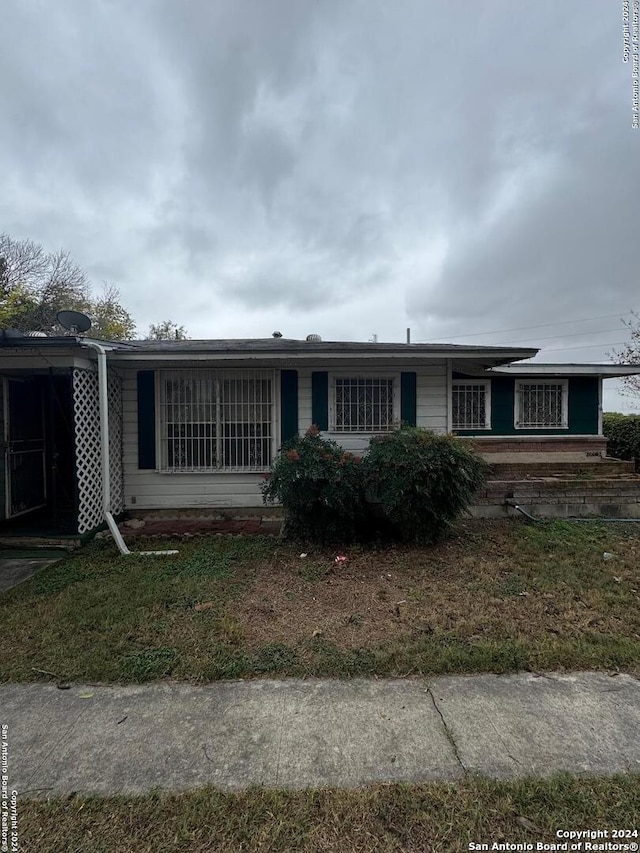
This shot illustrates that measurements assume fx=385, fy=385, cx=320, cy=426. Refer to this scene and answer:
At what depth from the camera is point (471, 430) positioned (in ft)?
31.3

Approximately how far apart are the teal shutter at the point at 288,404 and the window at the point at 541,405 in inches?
245

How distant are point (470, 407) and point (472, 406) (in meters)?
0.06

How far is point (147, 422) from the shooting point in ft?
20.4

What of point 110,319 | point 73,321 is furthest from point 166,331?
point 73,321

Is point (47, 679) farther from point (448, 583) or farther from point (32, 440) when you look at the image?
point (32, 440)

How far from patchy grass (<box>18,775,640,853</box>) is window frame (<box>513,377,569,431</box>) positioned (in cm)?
876

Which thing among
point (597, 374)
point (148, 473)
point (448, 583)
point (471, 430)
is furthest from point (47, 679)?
point (597, 374)

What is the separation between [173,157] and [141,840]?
11.8 meters

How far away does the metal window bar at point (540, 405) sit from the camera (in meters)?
9.62

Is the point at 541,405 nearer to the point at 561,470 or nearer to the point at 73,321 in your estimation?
the point at 561,470

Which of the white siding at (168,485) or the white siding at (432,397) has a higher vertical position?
the white siding at (432,397)

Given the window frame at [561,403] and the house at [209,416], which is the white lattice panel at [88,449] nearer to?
the house at [209,416]

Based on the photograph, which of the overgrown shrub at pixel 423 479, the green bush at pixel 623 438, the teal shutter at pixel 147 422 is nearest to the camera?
the overgrown shrub at pixel 423 479

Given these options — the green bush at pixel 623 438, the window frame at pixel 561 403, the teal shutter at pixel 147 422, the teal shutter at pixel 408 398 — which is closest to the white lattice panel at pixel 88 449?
the teal shutter at pixel 147 422
